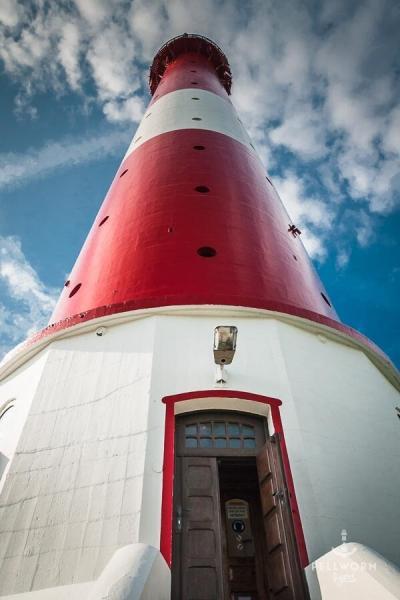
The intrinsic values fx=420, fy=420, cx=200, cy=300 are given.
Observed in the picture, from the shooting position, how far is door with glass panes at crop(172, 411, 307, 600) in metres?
4.58

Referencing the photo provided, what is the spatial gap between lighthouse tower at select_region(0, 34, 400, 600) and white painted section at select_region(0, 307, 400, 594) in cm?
2

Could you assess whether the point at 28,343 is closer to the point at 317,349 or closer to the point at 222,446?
the point at 222,446

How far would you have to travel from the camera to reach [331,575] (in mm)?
3678

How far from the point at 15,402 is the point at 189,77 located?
617 inches

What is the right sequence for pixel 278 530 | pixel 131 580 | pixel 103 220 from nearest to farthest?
pixel 131 580, pixel 278 530, pixel 103 220

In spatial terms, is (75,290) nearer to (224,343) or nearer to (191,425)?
(191,425)

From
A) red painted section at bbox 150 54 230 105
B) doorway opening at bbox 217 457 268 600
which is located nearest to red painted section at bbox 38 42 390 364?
doorway opening at bbox 217 457 268 600

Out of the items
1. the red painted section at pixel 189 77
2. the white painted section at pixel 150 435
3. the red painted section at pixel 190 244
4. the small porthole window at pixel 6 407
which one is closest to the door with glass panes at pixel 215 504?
the white painted section at pixel 150 435

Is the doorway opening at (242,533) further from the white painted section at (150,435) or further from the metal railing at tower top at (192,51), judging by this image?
the metal railing at tower top at (192,51)

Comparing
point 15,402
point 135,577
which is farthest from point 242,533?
point 135,577

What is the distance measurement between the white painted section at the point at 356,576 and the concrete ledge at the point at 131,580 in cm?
145

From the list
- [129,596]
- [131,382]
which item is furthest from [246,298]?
[129,596]

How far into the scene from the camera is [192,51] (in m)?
21.0

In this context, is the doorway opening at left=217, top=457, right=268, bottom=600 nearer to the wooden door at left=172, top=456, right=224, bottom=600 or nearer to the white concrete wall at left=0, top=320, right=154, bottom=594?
the wooden door at left=172, top=456, right=224, bottom=600
